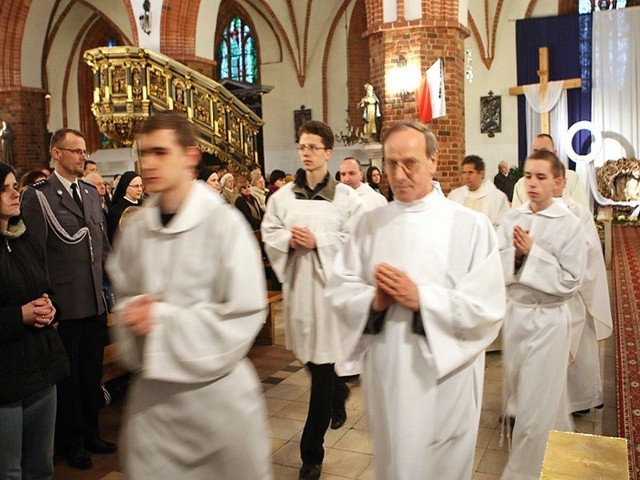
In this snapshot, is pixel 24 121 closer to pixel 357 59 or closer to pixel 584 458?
pixel 357 59

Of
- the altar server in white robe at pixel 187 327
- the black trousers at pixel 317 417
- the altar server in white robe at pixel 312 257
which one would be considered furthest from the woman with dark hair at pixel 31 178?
the altar server in white robe at pixel 187 327

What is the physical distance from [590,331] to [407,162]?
2807 mm

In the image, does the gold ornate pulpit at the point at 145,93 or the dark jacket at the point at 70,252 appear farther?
the gold ornate pulpit at the point at 145,93

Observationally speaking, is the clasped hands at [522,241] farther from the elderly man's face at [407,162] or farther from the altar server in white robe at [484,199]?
the altar server in white robe at [484,199]

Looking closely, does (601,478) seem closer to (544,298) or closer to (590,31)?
(544,298)

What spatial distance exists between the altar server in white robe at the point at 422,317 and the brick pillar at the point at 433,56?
750 cm

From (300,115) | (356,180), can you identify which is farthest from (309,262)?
(300,115)

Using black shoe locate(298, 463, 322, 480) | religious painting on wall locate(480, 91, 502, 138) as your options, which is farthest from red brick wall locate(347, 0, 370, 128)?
black shoe locate(298, 463, 322, 480)

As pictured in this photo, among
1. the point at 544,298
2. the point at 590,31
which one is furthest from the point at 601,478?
the point at 590,31

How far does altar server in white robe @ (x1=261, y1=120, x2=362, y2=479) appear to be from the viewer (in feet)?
11.8

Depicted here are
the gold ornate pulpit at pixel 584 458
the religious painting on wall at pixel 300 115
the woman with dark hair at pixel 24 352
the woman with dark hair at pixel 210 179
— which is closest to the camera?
the gold ornate pulpit at pixel 584 458

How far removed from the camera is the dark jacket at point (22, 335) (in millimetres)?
2678

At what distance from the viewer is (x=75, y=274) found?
12.4ft

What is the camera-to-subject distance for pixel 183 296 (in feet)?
6.84
